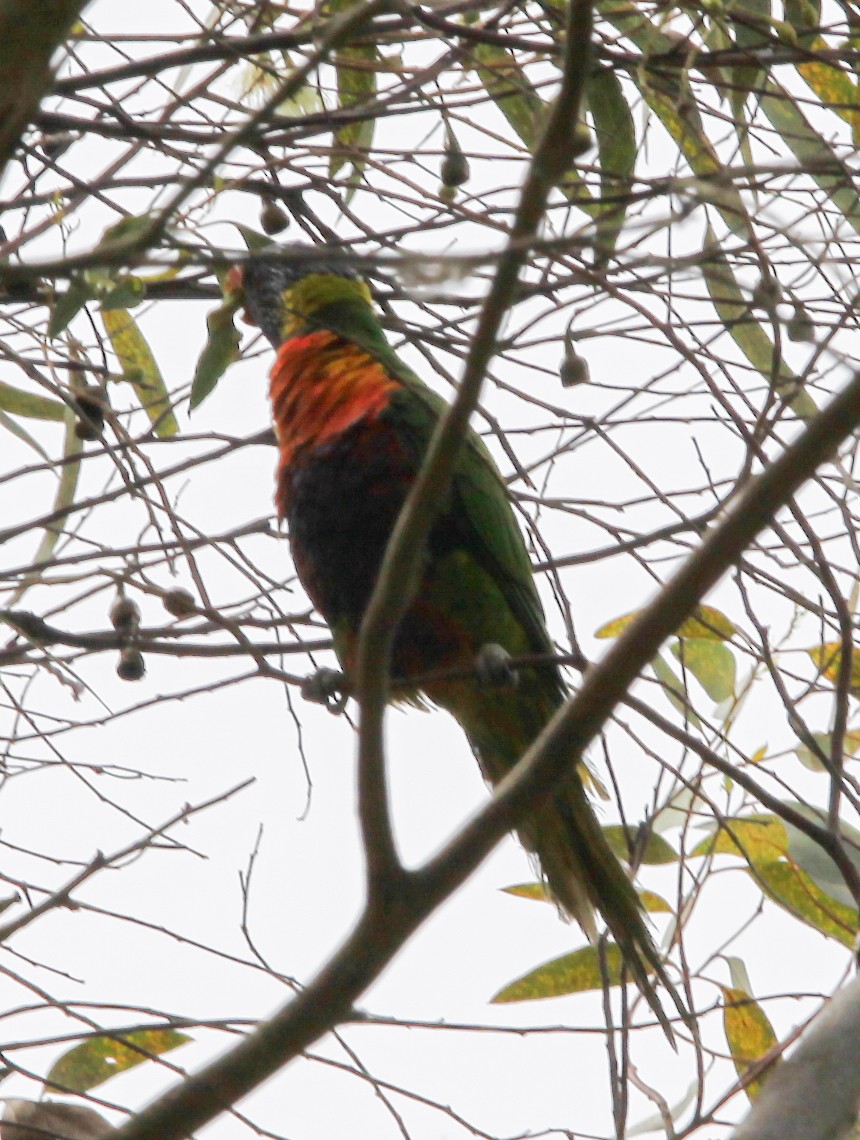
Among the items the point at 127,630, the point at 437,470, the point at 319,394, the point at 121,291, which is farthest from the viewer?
the point at 319,394

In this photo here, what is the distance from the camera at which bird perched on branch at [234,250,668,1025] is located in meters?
2.27

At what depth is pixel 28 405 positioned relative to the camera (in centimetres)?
233

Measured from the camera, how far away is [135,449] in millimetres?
1981

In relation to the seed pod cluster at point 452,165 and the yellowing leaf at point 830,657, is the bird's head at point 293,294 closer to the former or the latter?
the seed pod cluster at point 452,165

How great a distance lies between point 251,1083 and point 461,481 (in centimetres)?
135

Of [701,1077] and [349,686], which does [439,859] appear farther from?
[349,686]

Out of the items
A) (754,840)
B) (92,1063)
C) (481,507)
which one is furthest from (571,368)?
(92,1063)

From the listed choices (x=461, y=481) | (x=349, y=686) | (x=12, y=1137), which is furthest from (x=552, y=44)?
(x=12, y=1137)

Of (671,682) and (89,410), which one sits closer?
(89,410)

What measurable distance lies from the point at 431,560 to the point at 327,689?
295 mm

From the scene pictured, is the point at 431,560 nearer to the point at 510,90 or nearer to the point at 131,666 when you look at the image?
the point at 131,666

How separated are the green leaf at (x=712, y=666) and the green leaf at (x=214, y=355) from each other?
0.98 m

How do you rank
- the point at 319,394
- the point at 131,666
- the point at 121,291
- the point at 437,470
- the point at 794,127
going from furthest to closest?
the point at 319,394, the point at 794,127, the point at 131,666, the point at 121,291, the point at 437,470

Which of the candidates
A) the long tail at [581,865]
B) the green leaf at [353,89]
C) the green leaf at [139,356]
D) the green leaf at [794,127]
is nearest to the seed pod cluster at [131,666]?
the green leaf at [139,356]
